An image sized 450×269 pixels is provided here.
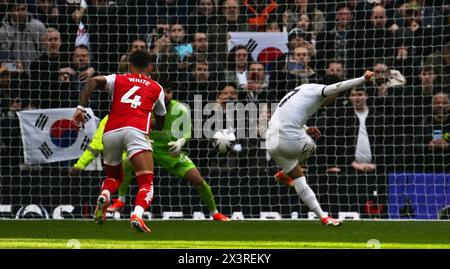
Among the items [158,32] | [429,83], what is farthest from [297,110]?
[158,32]

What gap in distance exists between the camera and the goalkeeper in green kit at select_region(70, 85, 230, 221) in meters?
12.8

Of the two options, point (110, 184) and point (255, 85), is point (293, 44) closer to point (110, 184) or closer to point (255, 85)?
point (255, 85)

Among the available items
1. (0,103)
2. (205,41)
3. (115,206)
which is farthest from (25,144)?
(205,41)

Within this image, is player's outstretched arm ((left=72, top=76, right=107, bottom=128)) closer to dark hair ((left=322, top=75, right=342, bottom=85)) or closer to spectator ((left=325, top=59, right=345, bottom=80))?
dark hair ((left=322, top=75, right=342, bottom=85))

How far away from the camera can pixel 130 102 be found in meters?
10.1

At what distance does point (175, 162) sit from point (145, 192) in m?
3.02

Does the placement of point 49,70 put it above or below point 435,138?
above

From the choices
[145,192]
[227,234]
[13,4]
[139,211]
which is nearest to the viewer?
[139,211]

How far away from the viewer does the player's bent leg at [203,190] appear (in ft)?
42.0

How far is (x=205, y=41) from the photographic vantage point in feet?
48.8

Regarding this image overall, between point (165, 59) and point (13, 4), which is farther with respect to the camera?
point (165, 59)

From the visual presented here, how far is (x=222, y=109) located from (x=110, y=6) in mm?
2504

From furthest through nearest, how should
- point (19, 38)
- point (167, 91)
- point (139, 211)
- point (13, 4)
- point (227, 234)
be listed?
1. point (19, 38)
2. point (13, 4)
3. point (167, 91)
4. point (227, 234)
5. point (139, 211)

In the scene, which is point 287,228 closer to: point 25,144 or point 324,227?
point 324,227
